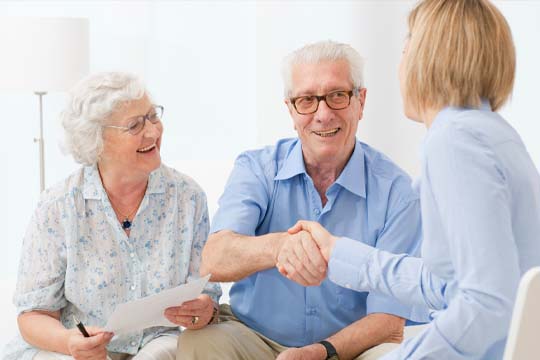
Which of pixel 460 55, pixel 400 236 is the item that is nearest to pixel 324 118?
pixel 400 236

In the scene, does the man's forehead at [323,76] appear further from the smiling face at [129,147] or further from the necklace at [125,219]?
the necklace at [125,219]

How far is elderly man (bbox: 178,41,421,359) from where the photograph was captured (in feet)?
8.47

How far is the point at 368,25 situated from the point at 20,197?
7.13 feet

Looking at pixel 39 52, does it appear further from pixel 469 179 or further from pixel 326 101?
pixel 469 179

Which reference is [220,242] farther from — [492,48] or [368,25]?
[368,25]

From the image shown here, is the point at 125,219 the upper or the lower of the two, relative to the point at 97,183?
lower

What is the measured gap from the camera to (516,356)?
4.73ft

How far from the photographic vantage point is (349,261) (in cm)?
194

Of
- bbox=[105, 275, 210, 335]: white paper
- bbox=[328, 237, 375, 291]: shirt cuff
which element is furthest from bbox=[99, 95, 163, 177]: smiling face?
bbox=[328, 237, 375, 291]: shirt cuff

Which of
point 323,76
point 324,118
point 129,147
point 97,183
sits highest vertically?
point 323,76

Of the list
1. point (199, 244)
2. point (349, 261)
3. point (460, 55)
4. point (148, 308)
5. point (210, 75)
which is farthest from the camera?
point (210, 75)

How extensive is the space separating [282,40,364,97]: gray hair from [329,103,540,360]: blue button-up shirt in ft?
3.62

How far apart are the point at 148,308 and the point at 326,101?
2.86 ft

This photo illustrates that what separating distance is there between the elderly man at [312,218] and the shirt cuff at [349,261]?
0.59 meters
